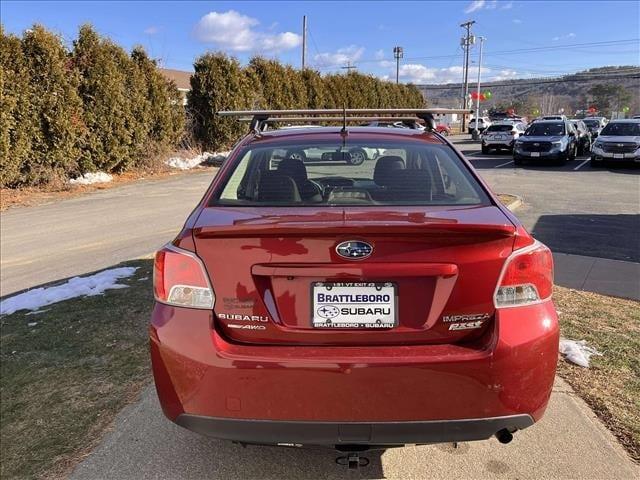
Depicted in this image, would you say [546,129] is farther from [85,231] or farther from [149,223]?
[85,231]

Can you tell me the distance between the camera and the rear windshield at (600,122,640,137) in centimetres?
2058

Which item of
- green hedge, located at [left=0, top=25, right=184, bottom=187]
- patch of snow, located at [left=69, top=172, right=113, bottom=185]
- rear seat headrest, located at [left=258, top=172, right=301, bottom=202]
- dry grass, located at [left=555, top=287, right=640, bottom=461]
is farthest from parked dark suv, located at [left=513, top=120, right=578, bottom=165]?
rear seat headrest, located at [left=258, top=172, right=301, bottom=202]

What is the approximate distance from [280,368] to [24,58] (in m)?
15.2

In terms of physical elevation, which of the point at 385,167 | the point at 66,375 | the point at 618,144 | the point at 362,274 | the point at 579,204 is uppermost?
the point at 385,167

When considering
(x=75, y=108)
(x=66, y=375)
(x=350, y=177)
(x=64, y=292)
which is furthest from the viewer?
(x=75, y=108)

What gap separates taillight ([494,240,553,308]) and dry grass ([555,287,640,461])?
4.01 ft

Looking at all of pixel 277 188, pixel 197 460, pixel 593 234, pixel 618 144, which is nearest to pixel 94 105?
pixel 593 234

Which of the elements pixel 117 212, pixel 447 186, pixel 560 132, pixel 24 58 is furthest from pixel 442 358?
pixel 560 132

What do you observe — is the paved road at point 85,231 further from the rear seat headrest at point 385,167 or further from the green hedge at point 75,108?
the rear seat headrest at point 385,167

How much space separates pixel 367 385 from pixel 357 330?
23 centimetres

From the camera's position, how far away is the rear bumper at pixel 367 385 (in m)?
2.23

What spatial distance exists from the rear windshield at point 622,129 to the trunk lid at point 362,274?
2160cm

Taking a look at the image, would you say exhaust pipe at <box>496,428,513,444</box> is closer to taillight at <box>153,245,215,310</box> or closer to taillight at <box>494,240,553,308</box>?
taillight at <box>494,240,553,308</box>

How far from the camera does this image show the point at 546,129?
76.2ft
